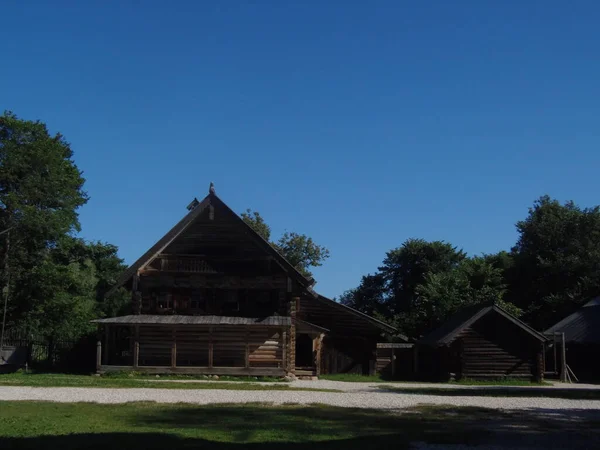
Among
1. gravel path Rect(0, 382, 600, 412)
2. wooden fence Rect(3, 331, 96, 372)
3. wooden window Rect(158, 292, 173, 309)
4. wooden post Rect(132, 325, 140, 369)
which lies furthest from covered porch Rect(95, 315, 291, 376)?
gravel path Rect(0, 382, 600, 412)

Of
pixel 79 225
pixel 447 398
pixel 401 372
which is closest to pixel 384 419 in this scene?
pixel 447 398

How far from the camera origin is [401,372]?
46.3 m

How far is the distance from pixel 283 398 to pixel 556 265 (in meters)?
49.5

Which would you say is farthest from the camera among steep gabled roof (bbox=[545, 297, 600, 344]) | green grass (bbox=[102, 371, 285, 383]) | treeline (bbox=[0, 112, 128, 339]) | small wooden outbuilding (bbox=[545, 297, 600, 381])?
small wooden outbuilding (bbox=[545, 297, 600, 381])

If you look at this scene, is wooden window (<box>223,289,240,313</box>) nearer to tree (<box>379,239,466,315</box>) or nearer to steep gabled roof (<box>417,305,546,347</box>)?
steep gabled roof (<box>417,305,546,347</box>)

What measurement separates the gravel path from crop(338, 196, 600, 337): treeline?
2912 centimetres

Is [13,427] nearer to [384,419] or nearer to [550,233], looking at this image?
[384,419]

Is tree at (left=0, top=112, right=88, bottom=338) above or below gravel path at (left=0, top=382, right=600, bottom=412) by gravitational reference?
above

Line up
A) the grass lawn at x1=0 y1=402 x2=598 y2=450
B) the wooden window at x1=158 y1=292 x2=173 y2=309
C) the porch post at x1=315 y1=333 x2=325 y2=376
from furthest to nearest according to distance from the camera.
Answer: the porch post at x1=315 y1=333 x2=325 y2=376, the wooden window at x1=158 y1=292 x2=173 y2=309, the grass lawn at x1=0 y1=402 x2=598 y2=450

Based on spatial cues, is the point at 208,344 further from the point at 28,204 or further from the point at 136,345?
the point at 28,204

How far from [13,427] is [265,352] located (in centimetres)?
2659

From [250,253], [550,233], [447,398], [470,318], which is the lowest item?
[447,398]

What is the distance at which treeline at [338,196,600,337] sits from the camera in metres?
57.8

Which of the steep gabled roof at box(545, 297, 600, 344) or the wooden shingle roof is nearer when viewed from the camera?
the wooden shingle roof
